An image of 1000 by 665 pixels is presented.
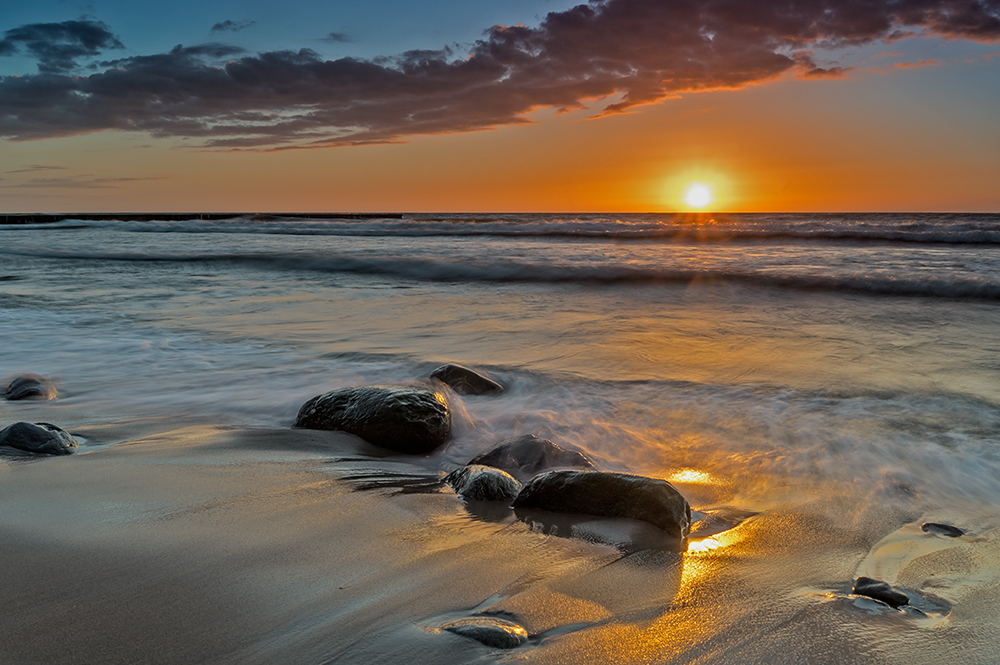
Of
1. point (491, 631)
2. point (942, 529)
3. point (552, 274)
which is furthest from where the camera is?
point (552, 274)

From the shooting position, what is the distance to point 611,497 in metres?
2.32

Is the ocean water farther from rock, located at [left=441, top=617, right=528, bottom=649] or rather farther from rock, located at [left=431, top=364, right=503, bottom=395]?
rock, located at [left=441, top=617, right=528, bottom=649]

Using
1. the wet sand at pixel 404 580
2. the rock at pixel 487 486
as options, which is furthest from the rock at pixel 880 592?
the rock at pixel 487 486

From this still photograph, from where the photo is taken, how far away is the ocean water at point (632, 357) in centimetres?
303

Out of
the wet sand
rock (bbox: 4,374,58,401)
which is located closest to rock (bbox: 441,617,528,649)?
the wet sand

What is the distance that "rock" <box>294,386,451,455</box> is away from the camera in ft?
10.5

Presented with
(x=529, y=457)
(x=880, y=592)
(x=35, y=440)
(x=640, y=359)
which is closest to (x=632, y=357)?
(x=640, y=359)

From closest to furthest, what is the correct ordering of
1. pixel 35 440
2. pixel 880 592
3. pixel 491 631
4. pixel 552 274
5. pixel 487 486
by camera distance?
pixel 491 631 < pixel 880 592 < pixel 487 486 < pixel 35 440 < pixel 552 274

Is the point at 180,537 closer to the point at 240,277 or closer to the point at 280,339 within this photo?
the point at 280,339

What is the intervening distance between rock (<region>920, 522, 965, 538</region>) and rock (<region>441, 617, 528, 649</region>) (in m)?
1.70

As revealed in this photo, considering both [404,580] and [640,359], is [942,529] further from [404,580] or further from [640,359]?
[640,359]

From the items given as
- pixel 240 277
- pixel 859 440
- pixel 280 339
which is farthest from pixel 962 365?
pixel 240 277

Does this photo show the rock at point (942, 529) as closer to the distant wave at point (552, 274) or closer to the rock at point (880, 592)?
the rock at point (880, 592)

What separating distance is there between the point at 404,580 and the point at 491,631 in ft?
1.33
